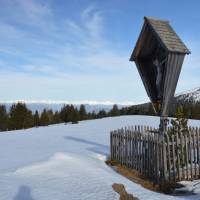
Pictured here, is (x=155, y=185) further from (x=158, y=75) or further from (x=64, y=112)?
(x=64, y=112)

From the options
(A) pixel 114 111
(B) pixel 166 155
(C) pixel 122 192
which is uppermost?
(A) pixel 114 111

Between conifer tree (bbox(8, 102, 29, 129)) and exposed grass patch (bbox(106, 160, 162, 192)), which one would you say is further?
conifer tree (bbox(8, 102, 29, 129))

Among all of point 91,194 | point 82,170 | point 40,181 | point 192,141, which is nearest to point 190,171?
point 192,141

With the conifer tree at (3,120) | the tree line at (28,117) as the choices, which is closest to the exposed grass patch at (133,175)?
the tree line at (28,117)

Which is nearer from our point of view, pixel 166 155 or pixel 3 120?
pixel 166 155

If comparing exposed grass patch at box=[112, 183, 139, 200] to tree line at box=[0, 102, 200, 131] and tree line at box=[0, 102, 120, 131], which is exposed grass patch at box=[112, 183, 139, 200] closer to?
tree line at box=[0, 102, 200, 131]

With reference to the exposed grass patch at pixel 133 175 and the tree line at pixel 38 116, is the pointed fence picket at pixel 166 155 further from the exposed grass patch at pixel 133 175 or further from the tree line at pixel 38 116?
the tree line at pixel 38 116

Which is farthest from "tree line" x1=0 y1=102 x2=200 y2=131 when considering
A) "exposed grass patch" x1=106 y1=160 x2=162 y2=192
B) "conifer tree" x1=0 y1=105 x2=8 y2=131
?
"exposed grass patch" x1=106 y1=160 x2=162 y2=192

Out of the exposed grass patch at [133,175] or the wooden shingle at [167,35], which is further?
the wooden shingle at [167,35]

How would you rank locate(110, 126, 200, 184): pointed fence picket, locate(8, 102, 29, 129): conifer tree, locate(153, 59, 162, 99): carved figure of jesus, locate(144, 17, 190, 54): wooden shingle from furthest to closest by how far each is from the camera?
locate(8, 102, 29, 129): conifer tree < locate(153, 59, 162, 99): carved figure of jesus < locate(144, 17, 190, 54): wooden shingle < locate(110, 126, 200, 184): pointed fence picket

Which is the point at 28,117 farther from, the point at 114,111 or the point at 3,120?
the point at 114,111

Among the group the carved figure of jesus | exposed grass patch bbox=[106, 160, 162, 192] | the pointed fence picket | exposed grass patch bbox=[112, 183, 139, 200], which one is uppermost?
the carved figure of jesus

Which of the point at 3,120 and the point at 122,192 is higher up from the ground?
the point at 3,120

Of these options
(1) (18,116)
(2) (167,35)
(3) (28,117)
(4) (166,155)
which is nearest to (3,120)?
(3) (28,117)
